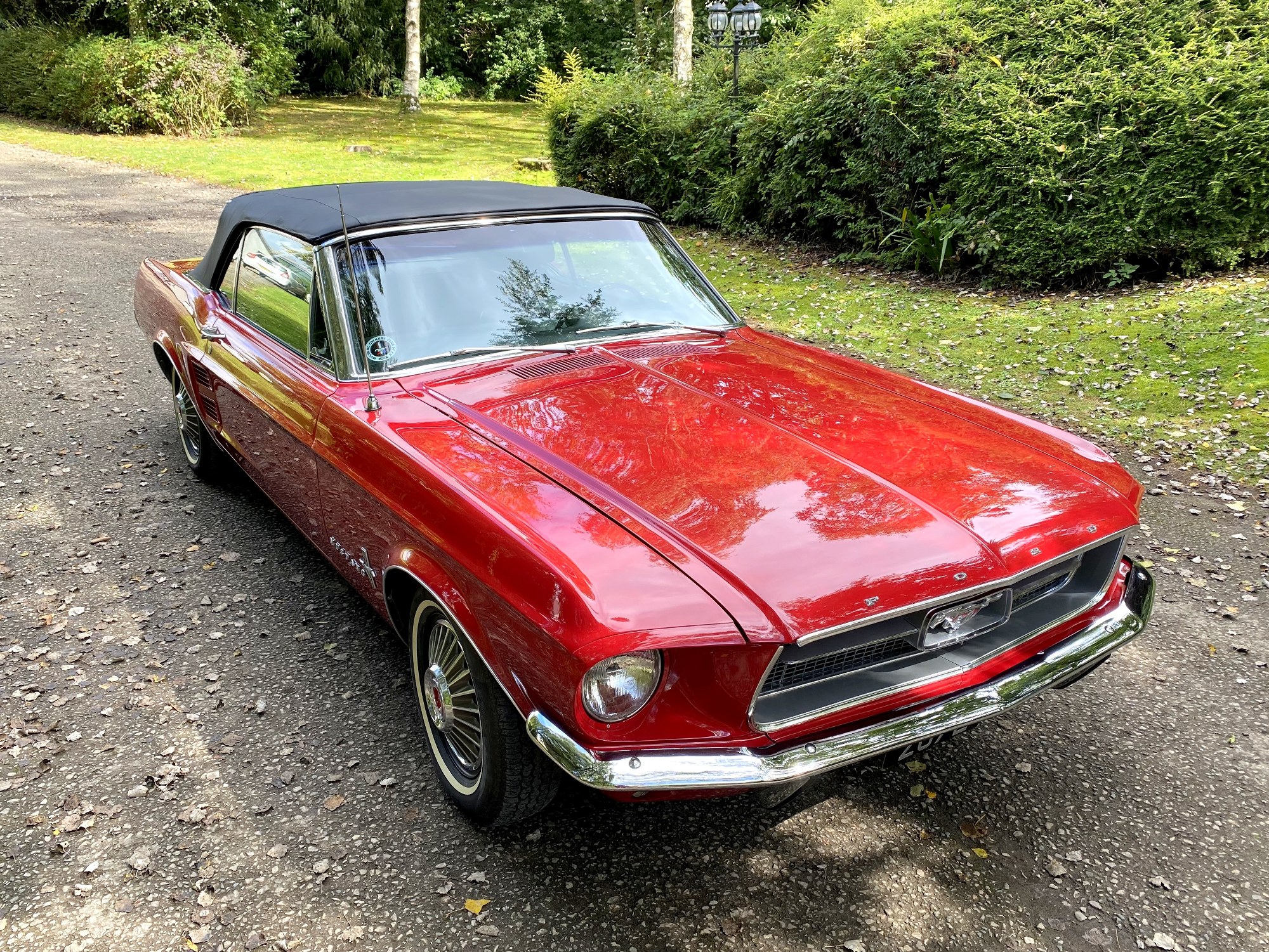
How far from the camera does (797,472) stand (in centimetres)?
269

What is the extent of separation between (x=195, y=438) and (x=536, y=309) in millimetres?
2531

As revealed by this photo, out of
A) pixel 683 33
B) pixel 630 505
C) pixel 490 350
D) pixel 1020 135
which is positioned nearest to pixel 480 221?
pixel 490 350

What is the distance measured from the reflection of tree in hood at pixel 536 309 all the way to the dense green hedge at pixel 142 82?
21948mm

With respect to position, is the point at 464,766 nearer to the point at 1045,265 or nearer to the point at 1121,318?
the point at 1121,318

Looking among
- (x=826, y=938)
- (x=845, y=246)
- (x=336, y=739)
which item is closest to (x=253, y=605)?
(x=336, y=739)

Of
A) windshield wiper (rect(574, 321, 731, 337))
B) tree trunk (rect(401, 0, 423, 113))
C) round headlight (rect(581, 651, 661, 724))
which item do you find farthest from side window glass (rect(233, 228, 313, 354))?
tree trunk (rect(401, 0, 423, 113))

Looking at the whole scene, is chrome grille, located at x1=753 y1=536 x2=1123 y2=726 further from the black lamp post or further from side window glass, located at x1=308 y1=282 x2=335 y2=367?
the black lamp post

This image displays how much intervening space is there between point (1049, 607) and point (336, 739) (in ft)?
7.70

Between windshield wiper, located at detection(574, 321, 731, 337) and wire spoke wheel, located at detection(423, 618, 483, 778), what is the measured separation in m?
1.39

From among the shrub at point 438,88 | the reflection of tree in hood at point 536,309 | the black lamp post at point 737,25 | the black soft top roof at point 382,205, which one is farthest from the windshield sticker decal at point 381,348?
the shrub at point 438,88

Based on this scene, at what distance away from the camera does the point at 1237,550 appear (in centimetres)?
462

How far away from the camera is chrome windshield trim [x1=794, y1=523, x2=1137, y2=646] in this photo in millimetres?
2154

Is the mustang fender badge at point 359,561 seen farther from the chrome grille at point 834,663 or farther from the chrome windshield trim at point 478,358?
the chrome grille at point 834,663

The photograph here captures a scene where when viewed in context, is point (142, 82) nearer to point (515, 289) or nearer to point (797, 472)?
point (515, 289)
